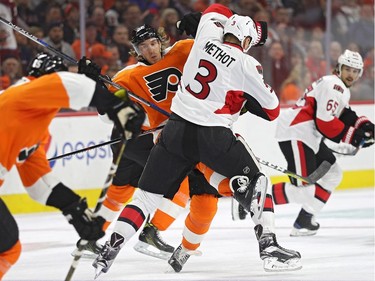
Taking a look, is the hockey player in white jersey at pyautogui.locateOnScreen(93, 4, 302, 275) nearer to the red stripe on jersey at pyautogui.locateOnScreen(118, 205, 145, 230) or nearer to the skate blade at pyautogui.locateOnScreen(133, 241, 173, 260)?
the red stripe on jersey at pyautogui.locateOnScreen(118, 205, 145, 230)

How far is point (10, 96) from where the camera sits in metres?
4.07

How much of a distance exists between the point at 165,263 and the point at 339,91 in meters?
1.70

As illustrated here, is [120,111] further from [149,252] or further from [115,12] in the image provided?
[115,12]

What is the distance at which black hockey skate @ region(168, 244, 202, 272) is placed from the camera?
538 cm

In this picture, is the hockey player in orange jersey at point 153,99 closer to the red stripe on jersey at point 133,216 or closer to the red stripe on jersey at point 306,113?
the red stripe on jersey at point 133,216

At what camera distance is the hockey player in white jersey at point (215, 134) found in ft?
16.4

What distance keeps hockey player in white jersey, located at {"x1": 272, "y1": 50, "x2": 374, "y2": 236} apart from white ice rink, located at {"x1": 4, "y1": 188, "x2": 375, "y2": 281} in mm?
221

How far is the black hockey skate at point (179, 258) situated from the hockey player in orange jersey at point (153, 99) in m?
0.17

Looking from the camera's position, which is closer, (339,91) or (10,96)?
(10,96)

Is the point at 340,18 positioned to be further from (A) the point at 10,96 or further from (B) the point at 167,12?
(A) the point at 10,96

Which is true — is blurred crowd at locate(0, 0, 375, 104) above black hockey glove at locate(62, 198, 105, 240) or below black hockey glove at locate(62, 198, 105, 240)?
below

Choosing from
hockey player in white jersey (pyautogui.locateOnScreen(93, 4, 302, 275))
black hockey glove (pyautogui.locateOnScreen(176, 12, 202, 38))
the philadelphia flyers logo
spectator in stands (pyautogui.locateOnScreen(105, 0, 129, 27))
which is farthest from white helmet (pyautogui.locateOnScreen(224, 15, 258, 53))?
spectator in stands (pyautogui.locateOnScreen(105, 0, 129, 27))

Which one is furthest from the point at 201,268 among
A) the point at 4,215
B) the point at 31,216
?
the point at 31,216

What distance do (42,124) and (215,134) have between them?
110 cm
